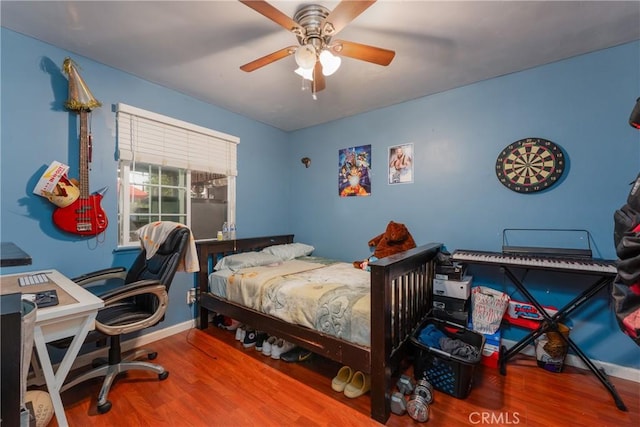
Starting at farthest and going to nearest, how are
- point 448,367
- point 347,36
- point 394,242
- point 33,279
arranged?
point 394,242, point 347,36, point 448,367, point 33,279

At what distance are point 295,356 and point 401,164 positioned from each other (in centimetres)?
213

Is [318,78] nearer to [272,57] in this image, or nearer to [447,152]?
[272,57]

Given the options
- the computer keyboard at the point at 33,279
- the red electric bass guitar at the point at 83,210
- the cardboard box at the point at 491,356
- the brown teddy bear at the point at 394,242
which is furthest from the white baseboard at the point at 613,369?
the red electric bass guitar at the point at 83,210

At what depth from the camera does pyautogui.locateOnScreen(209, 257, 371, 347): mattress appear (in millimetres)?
1725

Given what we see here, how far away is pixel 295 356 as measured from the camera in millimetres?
2176

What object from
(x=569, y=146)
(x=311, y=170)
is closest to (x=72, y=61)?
(x=311, y=170)

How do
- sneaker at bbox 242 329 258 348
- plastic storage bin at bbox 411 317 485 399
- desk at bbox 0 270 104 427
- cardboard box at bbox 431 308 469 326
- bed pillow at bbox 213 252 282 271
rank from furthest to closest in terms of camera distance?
1. bed pillow at bbox 213 252 282 271
2. sneaker at bbox 242 329 258 348
3. cardboard box at bbox 431 308 469 326
4. plastic storage bin at bbox 411 317 485 399
5. desk at bbox 0 270 104 427

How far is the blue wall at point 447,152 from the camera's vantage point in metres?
1.85

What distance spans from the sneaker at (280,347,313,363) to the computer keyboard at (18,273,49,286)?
1643mm

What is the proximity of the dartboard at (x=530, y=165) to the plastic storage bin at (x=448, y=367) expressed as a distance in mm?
1302

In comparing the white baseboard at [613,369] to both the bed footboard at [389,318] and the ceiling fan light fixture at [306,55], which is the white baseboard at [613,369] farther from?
the ceiling fan light fixture at [306,55]

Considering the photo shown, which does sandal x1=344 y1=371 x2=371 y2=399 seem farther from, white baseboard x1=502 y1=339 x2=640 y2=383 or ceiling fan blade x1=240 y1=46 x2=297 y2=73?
ceiling fan blade x1=240 y1=46 x2=297 y2=73

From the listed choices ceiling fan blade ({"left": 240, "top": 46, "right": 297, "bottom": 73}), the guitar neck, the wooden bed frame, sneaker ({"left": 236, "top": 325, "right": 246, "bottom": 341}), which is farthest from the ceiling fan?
sneaker ({"left": 236, "top": 325, "right": 246, "bottom": 341})

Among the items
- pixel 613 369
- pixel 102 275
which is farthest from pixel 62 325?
pixel 613 369
